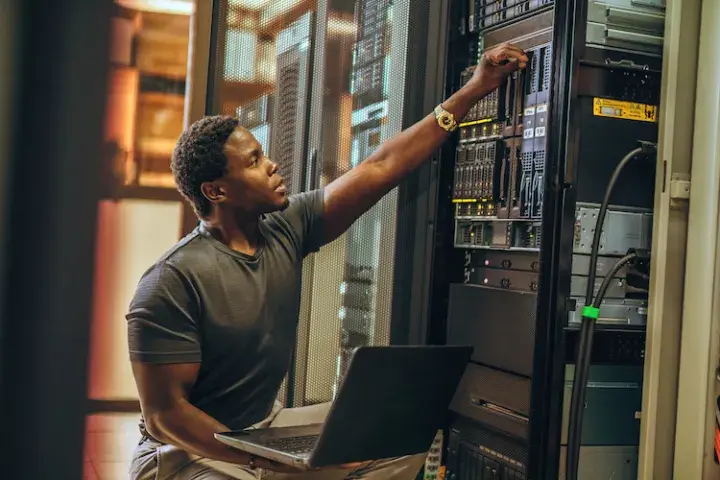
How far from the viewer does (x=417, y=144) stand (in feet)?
8.48

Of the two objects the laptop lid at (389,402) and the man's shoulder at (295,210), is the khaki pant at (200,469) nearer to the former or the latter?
the laptop lid at (389,402)

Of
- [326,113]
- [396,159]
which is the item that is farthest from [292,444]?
[326,113]

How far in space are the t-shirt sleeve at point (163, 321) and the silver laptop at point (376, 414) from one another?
0.85ft

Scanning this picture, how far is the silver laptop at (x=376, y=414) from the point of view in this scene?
1.89m

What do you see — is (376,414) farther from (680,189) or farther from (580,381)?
(680,189)

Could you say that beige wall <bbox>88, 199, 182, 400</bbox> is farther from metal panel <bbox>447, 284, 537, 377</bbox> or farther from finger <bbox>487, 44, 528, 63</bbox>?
finger <bbox>487, 44, 528, 63</bbox>

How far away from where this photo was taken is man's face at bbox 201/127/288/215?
93.1 inches

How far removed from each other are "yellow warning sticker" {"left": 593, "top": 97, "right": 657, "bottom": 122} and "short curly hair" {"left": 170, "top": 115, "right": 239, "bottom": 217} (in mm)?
1001

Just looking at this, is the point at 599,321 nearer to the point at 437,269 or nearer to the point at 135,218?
the point at 437,269

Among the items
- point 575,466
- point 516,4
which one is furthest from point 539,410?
point 516,4

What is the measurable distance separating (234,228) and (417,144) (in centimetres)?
59

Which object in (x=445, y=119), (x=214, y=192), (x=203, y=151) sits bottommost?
(x=214, y=192)

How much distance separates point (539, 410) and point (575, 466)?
6.9 inches

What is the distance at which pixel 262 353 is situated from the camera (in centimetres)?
236
